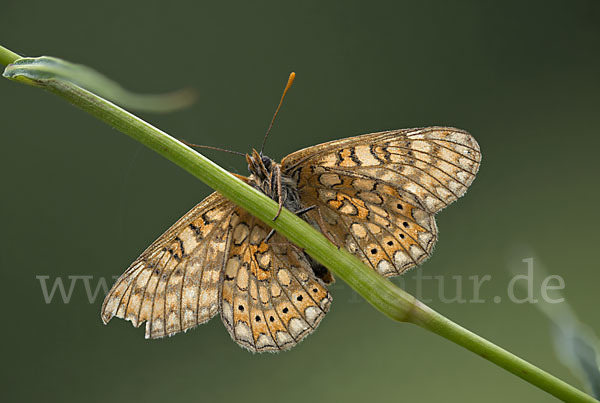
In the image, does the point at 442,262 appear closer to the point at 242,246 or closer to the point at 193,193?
the point at 193,193

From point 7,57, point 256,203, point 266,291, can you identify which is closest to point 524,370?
point 256,203

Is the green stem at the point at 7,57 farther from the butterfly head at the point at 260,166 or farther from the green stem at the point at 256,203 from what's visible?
the butterfly head at the point at 260,166

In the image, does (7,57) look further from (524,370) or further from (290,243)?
(524,370)

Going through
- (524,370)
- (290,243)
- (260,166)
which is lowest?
(524,370)

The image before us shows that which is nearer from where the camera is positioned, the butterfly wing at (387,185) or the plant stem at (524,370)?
the plant stem at (524,370)

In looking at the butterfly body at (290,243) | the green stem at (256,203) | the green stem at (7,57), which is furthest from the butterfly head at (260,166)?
the green stem at (7,57)

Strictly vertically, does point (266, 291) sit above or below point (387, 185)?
below

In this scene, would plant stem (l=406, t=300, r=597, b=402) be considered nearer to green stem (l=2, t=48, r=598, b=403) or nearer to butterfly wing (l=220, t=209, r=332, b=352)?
green stem (l=2, t=48, r=598, b=403)
